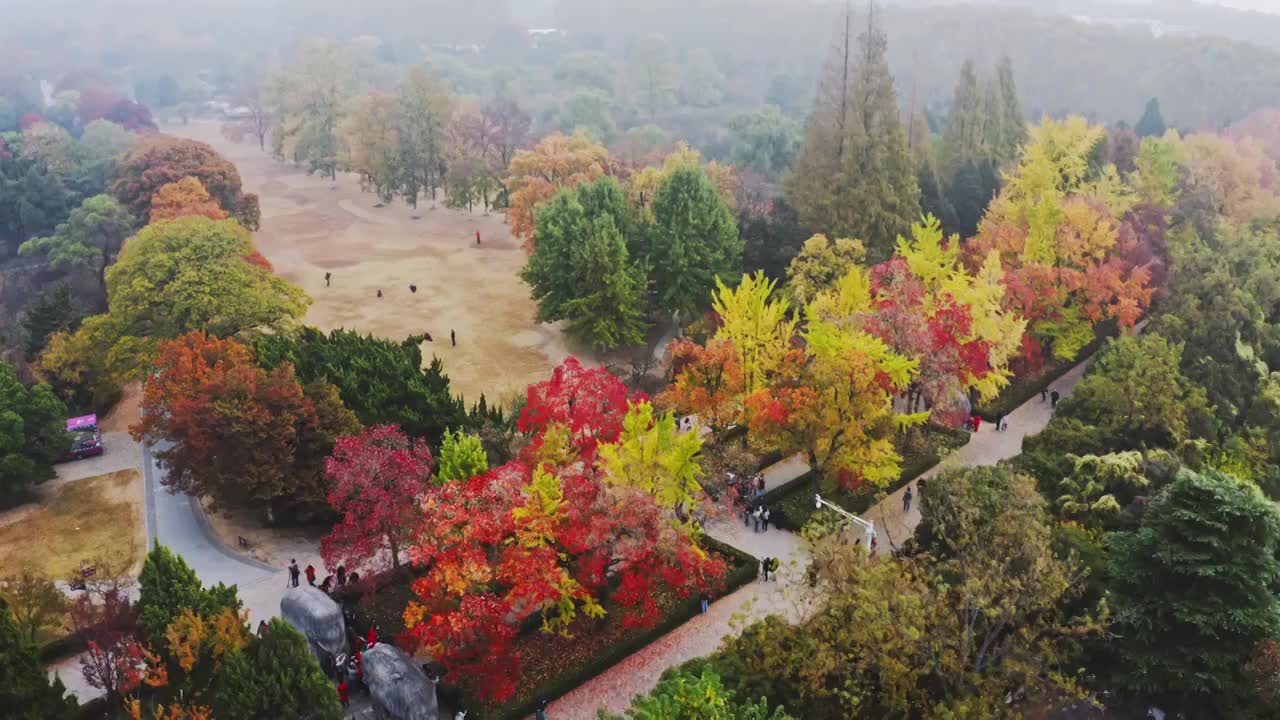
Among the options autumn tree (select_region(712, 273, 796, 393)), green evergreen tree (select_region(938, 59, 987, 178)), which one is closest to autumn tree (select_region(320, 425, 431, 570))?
autumn tree (select_region(712, 273, 796, 393))

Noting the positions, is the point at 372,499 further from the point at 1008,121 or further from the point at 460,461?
the point at 1008,121

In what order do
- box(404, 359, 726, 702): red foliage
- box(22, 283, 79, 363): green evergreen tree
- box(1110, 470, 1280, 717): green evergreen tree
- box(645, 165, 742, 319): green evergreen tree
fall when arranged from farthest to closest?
1. box(645, 165, 742, 319): green evergreen tree
2. box(22, 283, 79, 363): green evergreen tree
3. box(404, 359, 726, 702): red foliage
4. box(1110, 470, 1280, 717): green evergreen tree

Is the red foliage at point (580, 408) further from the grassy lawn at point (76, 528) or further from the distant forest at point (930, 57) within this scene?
the distant forest at point (930, 57)

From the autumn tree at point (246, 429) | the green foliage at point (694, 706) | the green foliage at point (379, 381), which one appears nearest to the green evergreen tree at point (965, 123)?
the green foliage at point (379, 381)

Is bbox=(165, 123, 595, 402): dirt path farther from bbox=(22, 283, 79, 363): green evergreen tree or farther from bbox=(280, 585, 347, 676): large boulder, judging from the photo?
bbox=(280, 585, 347, 676): large boulder

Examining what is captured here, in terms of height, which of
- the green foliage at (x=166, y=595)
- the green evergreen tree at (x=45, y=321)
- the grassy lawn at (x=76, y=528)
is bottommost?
the grassy lawn at (x=76, y=528)

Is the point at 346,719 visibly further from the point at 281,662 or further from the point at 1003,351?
the point at 1003,351

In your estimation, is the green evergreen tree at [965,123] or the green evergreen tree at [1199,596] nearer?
the green evergreen tree at [1199,596]

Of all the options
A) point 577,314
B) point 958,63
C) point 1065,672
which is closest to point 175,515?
point 577,314
